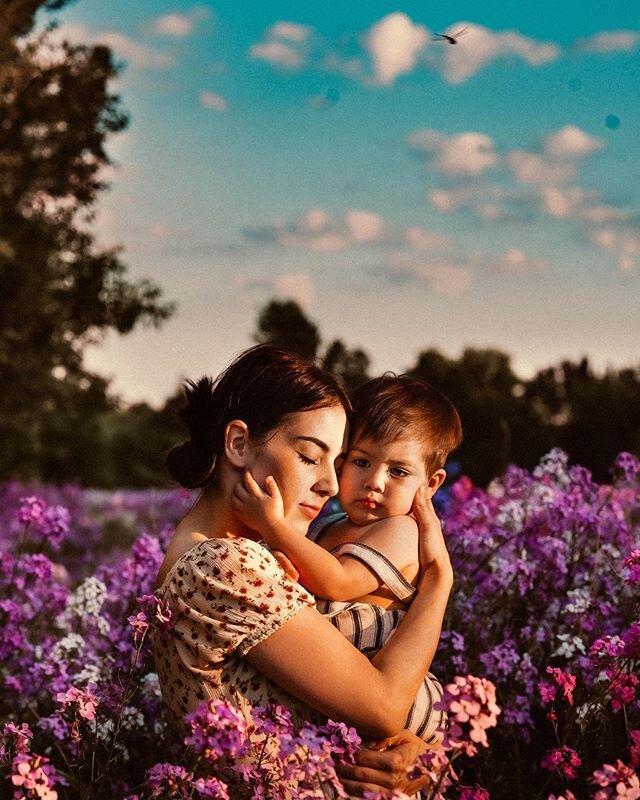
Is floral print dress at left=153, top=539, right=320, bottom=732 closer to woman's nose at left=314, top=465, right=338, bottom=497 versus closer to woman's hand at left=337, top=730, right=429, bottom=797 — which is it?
woman's hand at left=337, top=730, right=429, bottom=797

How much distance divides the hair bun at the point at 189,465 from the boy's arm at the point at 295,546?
18cm

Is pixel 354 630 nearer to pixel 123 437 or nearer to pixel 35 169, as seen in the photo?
pixel 35 169

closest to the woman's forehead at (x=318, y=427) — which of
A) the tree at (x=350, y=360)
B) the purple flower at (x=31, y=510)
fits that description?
the purple flower at (x=31, y=510)

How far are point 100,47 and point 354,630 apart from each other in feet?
71.8

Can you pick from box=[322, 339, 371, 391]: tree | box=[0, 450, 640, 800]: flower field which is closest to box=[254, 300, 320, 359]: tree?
box=[322, 339, 371, 391]: tree

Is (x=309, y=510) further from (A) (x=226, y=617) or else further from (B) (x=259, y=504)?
(A) (x=226, y=617)

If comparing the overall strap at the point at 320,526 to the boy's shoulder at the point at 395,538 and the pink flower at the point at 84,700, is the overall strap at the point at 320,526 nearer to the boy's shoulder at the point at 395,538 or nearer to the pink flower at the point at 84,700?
the boy's shoulder at the point at 395,538

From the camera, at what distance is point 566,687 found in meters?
2.93

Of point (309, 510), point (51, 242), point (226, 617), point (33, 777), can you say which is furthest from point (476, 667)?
point (51, 242)

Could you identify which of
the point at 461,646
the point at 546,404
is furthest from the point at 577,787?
the point at 546,404

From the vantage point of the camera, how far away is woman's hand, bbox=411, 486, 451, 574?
2837mm

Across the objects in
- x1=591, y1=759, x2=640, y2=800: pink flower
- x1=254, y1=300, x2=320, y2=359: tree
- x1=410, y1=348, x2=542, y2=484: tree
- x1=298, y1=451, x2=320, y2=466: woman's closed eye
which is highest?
x1=254, y1=300, x2=320, y2=359: tree

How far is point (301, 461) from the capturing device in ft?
9.25

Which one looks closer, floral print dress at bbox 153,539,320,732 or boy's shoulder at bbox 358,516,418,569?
floral print dress at bbox 153,539,320,732
